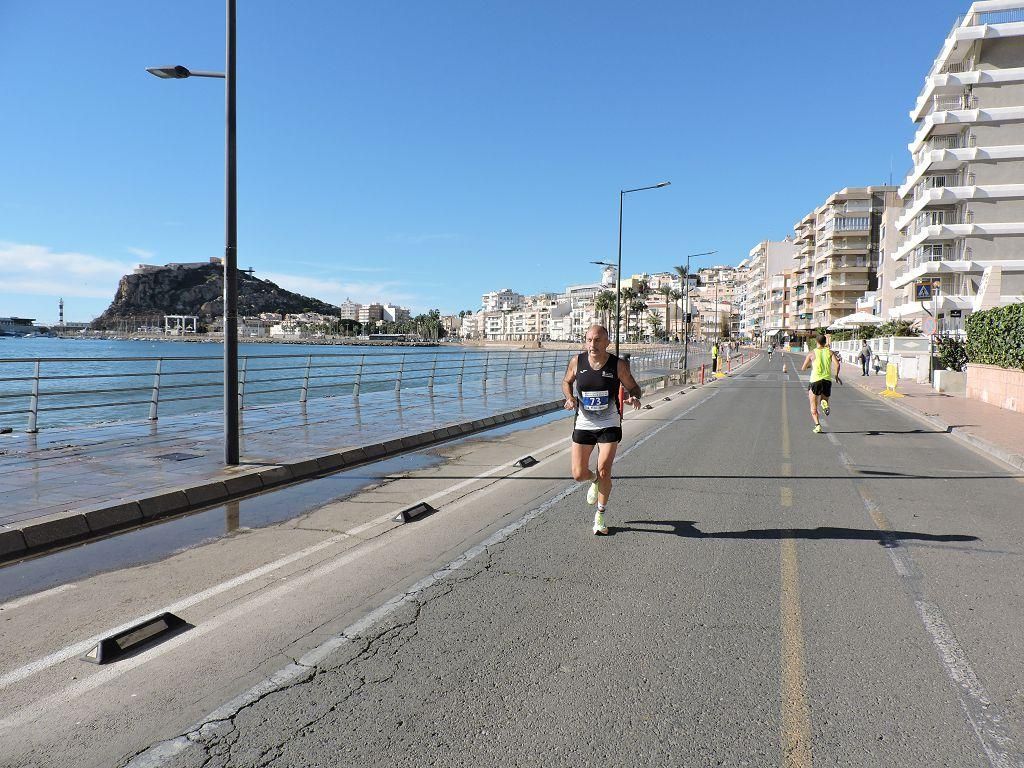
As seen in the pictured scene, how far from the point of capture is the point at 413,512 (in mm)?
6977

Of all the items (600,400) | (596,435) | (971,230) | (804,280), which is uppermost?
(804,280)

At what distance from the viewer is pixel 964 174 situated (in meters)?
51.8

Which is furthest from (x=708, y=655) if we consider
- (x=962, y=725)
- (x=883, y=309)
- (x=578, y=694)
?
(x=883, y=309)

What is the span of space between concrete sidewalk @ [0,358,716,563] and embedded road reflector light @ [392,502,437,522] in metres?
2.27

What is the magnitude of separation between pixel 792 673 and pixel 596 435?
9.70 feet

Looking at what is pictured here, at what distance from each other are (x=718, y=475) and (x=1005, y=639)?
5111 millimetres

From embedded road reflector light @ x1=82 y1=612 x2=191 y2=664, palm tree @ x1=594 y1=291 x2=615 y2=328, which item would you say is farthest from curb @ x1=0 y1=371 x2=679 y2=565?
palm tree @ x1=594 y1=291 x2=615 y2=328

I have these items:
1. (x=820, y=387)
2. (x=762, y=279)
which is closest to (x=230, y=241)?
(x=820, y=387)

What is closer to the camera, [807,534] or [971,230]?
[807,534]

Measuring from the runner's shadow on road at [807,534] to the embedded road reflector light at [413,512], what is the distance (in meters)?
1.84

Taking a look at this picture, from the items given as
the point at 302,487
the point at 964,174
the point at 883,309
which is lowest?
the point at 302,487

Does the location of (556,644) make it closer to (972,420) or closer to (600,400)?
(600,400)

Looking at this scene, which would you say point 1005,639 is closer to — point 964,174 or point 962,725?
point 962,725

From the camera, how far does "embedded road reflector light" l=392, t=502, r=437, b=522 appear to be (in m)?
6.83
